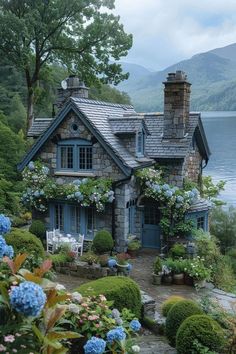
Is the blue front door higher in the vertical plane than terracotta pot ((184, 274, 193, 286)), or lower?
higher

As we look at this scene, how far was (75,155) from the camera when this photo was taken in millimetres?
18984

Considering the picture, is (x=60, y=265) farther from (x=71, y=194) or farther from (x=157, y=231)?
(x=157, y=231)

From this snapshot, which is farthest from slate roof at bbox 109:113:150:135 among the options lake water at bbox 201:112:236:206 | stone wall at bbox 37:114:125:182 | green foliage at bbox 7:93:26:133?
lake water at bbox 201:112:236:206

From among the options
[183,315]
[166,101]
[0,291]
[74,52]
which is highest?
[74,52]

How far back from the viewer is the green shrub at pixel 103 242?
677 inches

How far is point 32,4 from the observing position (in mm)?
29062

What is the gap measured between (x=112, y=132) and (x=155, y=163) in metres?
2.45

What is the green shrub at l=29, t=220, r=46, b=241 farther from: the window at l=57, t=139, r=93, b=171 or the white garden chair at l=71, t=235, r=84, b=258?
the window at l=57, t=139, r=93, b=171

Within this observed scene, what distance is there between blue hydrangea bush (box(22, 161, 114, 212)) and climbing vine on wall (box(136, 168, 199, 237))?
1.83m

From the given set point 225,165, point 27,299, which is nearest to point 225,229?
point 27,299

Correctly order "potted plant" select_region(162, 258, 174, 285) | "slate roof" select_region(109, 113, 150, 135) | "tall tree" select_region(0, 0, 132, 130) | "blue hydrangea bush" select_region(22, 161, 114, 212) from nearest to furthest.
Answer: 1. "potted plant" select_region(162, 258, 174, 285)
2. "blue hydrangea bush" select_region(22, 161, 114, 212)
3. "slate roof" select_region(109, 113, 150, 135)
4. "tall tree" select_region(0, 0, 132, 130)

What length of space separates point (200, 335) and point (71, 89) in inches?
627

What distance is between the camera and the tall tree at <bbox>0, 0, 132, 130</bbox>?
1107 inches

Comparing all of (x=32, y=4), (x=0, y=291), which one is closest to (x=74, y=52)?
(x=32, y=4)
